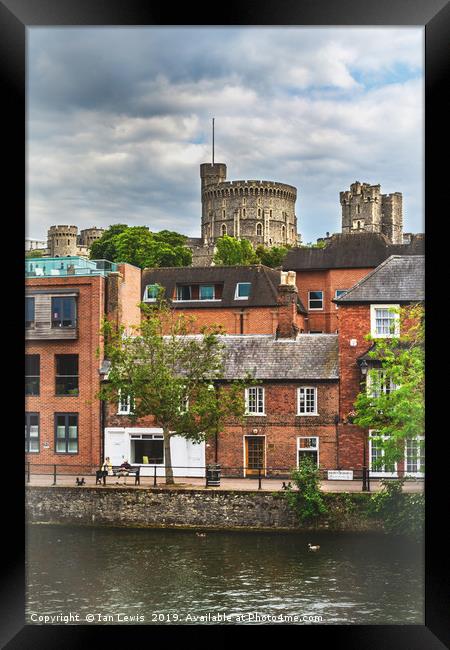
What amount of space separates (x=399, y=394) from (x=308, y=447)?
4118 mm

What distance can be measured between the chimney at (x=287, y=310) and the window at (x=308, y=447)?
2592 mm

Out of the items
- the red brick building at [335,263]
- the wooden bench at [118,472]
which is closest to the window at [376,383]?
the wooden bench at [118,472]

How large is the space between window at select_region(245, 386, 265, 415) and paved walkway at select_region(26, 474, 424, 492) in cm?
180

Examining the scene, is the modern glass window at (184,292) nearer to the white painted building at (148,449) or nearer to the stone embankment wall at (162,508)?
the white painted building at (148,449)

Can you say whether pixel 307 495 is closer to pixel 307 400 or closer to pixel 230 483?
pixel 230 483

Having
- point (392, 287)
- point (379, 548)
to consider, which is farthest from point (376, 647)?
point (392, 287)

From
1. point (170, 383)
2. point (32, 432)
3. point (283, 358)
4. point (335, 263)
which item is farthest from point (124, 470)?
point (335, 263)

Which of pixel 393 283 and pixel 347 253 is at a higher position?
pixel 347 253

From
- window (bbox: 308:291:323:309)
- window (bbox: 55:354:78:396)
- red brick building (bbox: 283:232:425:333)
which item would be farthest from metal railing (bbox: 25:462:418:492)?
red brick building (bbox: 283:232:425:333)

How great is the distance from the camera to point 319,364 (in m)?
19.7

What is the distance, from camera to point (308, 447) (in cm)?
1912

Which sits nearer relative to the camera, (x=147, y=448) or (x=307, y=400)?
(x=307, y=400)

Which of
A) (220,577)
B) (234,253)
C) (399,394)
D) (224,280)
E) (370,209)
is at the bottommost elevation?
(220,577)

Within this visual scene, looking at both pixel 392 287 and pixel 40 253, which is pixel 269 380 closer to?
pixel 392 287
